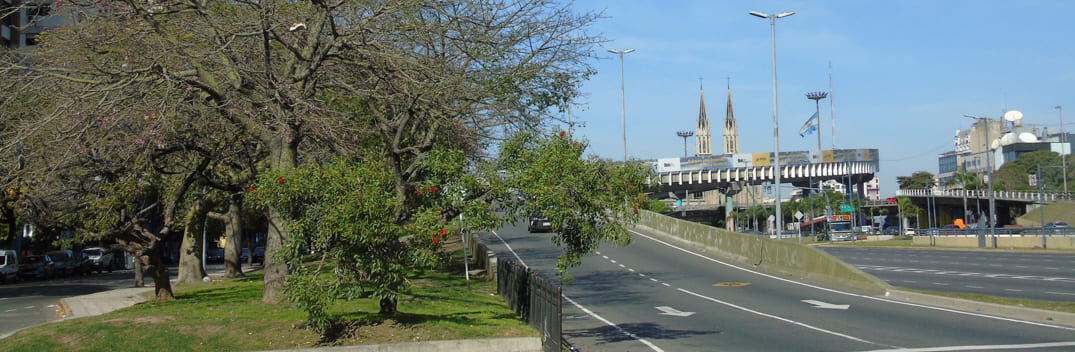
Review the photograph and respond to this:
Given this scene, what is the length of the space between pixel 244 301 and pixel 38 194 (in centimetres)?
592

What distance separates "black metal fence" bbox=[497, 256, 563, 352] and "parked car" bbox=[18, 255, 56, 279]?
37.0m

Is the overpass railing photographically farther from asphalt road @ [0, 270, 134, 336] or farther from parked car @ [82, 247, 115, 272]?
asphalt road @ [0, 270, 134, 336]

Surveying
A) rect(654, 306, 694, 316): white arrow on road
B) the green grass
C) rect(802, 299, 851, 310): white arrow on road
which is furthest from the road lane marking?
the green grass

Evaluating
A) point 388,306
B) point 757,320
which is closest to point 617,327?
point 757,320

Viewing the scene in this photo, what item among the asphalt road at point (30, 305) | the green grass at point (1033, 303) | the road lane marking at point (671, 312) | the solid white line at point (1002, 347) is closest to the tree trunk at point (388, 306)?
the road lane marking at point (671, 312)

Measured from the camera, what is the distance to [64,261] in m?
52.8

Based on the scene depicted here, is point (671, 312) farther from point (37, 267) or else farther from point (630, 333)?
point (37, 267)

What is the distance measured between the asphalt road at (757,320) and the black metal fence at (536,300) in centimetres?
94

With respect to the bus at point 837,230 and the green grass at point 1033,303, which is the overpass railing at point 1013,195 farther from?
the green grass at point 1033,303

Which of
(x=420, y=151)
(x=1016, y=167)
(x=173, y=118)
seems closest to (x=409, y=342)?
(x=420, y=151)

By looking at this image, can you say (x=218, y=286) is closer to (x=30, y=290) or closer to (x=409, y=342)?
(x=30, y=290)

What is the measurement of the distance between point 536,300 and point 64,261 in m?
46.9

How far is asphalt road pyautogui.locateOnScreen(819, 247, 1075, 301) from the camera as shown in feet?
77.8

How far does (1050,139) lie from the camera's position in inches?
7077
